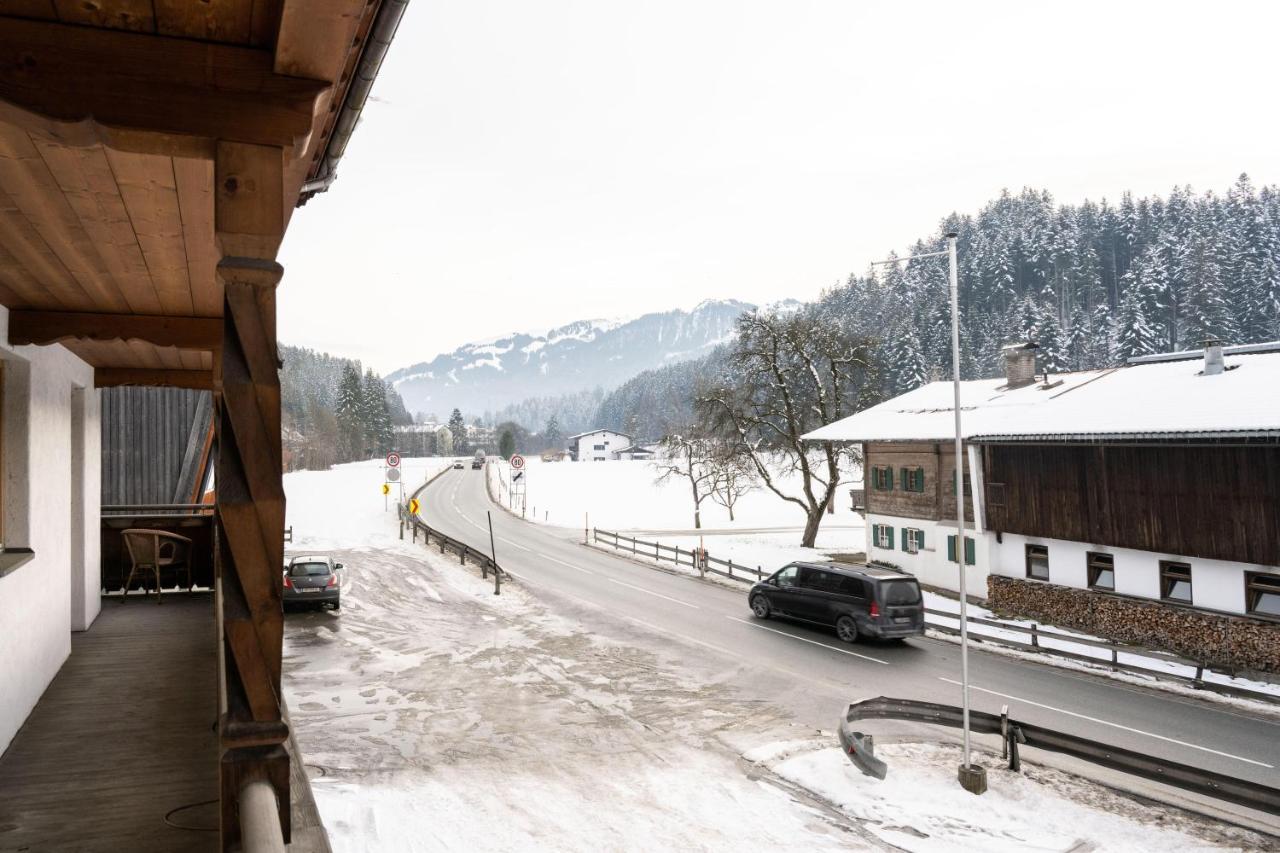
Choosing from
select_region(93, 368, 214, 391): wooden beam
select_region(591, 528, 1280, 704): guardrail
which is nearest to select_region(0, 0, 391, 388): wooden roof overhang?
select_region(93, 368, 214, 391): wooden beam

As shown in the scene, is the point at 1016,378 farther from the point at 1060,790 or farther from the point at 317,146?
the point at 317,146

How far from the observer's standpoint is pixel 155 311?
25.3 feet

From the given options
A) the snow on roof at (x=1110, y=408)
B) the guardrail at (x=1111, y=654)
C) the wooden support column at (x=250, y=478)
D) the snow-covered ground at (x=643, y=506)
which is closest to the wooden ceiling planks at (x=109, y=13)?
the wooden support column at (x=250, y=478)

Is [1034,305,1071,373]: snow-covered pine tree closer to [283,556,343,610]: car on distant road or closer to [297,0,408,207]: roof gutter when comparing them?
[283,556,343,610]: car on distant road

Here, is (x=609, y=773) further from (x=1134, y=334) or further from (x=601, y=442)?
(x=601, y=442)

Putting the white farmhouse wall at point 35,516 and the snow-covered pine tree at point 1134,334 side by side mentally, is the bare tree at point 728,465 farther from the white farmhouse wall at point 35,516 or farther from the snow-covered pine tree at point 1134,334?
the snow-covered pine tree at point 1134,334

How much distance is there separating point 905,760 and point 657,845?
5.28 m

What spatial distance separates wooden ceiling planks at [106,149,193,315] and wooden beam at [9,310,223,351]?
120 cm

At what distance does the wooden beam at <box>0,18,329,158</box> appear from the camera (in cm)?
293

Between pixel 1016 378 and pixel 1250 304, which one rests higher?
pixel 1250 304

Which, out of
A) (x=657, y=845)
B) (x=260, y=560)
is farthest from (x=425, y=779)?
(x=260, y=560)

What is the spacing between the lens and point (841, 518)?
5872cm

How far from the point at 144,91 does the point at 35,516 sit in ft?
20.2

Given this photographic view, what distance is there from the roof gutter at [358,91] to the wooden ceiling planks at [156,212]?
2.57 feet
